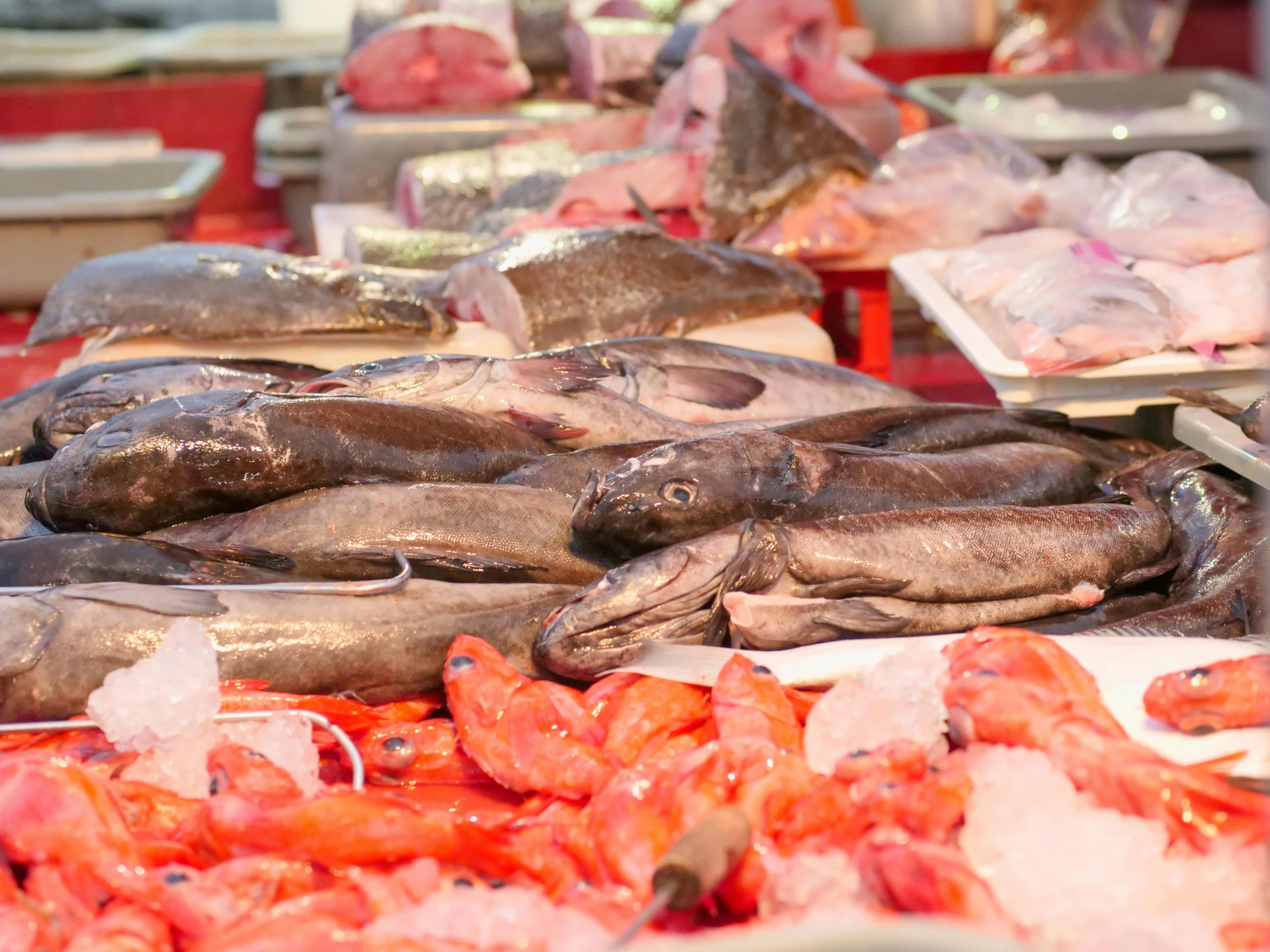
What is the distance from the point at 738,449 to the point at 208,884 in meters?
1.33

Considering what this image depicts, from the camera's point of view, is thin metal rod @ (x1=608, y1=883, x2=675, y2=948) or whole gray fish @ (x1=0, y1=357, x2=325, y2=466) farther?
whole gray fish @ (x1=0, y1=357, x2=325, y2=466)

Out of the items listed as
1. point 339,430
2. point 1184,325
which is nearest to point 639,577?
point 339,430

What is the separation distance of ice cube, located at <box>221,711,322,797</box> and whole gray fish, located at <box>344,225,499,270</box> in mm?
2918

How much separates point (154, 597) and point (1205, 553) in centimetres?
211

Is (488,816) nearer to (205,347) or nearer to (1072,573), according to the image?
(1072,573)

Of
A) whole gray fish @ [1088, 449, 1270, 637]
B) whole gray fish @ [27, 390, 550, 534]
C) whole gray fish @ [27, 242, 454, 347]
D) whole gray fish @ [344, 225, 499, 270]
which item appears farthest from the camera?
whole gray fish @ [344, 225, 499, 270]

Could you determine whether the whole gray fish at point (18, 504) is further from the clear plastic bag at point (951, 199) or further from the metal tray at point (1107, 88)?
the metal tray at point (1107, 88)

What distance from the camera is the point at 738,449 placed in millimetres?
2594

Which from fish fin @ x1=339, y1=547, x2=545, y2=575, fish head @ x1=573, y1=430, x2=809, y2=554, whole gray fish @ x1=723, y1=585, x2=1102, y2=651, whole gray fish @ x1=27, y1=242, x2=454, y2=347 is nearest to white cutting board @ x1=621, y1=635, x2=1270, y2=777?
whole gray fish @ x1=723, y1=585, x2=1102, y2=651

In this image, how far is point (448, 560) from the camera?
2486mm

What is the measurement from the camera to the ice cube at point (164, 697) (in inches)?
79.4

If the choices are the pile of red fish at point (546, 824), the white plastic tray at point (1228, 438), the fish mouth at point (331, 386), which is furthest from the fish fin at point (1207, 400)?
the fish mouth at point (331, 386)

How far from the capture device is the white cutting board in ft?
6.68

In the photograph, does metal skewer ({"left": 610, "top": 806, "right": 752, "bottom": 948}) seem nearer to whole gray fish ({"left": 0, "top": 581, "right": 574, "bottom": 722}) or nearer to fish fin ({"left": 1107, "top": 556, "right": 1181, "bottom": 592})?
whole gray fish ({"left": 0, "top": 581, "right": 574, "bottom": 722})
